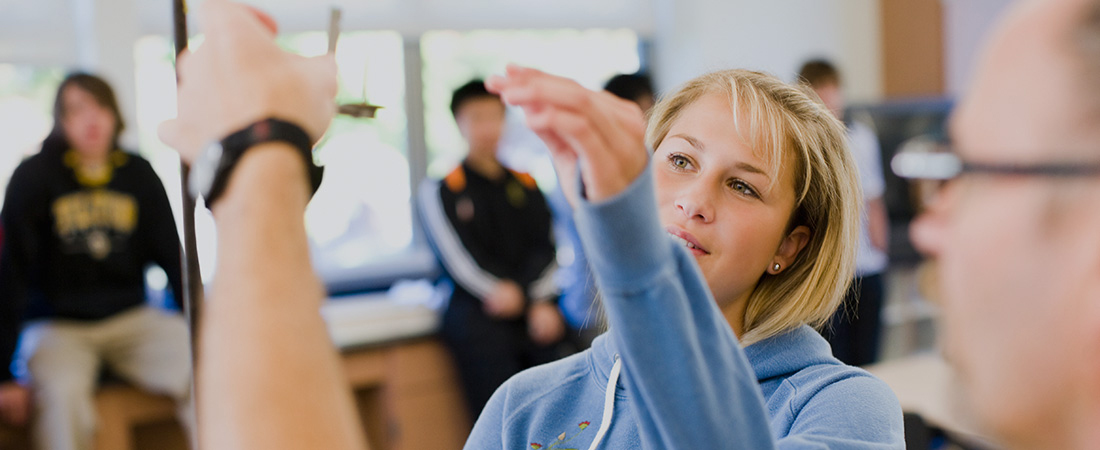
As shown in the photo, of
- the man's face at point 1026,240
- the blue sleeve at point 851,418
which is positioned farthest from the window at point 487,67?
the man's face at point 1026,240

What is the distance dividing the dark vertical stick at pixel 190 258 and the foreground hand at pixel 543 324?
2877 mm

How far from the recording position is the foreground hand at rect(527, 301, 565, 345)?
3582 millimetres

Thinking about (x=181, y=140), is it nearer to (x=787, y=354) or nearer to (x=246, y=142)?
(x=246, y=142)

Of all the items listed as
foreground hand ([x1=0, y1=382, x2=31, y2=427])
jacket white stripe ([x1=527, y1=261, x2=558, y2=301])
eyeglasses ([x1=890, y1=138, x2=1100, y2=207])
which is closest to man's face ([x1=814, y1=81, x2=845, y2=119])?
jacket white stripe ([x1=527, y1=261, x2=558, y2=301])

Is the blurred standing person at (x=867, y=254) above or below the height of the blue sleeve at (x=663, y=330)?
below

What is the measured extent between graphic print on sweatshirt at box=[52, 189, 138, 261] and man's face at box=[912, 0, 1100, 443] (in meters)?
2.97

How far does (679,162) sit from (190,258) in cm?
66

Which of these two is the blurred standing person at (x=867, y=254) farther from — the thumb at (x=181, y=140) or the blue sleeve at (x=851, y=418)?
the thumb at (x=181, y=140)

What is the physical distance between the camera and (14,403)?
2.80m

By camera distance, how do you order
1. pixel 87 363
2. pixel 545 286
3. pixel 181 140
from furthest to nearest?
pixel 545 286 → pixel 87 363 → pixel 181 140

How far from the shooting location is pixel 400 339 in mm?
3488

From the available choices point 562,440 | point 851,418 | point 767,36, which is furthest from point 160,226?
point 767,36

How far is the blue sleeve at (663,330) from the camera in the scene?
2.08ft

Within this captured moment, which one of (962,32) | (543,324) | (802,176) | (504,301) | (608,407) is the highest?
Result: (962,32)
